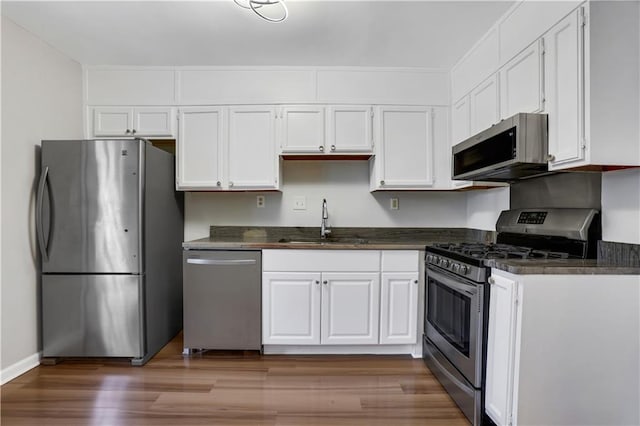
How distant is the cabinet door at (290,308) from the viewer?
2443mm

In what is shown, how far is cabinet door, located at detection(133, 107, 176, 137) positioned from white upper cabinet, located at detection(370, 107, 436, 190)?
5.68 feet

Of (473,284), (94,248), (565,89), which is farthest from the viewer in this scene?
(94,248)

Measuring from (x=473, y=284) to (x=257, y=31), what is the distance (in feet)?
6.76

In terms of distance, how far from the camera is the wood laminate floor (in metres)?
1.75

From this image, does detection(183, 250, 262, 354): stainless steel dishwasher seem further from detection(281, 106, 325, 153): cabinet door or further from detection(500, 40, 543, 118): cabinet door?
detection(500, 40, 543, 118): cabinet door

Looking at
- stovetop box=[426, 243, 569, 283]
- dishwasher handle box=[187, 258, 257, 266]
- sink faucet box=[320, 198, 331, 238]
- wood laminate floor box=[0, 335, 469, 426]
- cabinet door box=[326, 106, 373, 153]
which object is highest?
cabinet door box=[326, 106, 373, 153]

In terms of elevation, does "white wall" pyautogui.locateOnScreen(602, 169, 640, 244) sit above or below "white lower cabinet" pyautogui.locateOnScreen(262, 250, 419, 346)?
above

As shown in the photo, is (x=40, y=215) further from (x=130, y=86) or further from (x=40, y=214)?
(x=130, y=86)

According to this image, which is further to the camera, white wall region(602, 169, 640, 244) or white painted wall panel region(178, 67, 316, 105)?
white painted wall panel region(178, 67, 316, 105)

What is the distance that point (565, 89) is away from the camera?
1517 mm

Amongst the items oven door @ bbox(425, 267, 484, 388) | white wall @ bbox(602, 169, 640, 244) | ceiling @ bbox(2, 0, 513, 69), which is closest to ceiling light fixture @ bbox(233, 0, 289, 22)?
ceiling @ bbox(2, 0, 513, 69)

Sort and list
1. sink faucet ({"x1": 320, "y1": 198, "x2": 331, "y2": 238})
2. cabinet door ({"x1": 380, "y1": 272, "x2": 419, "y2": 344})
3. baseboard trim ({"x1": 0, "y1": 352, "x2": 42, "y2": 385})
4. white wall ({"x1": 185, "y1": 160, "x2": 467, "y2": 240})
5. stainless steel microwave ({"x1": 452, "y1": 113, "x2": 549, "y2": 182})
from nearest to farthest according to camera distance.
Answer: stainless steel microwave ({"x1": 452, "y1": 113, "x2": 549, "y2": 182}), baseboard trim ({"x1": 0, "y1": 352, "x2": 42, "y2": 385}), cabinet door ({"x1": 380, "y1": 272, "x2": 419, "y2": 344}), sink faucet ({"x1": 320, "y1": 198, "x2": 331, "y2": 238}), white wall ({"x1": 185, "y1": 160, "x2": 467, "y2": 240})

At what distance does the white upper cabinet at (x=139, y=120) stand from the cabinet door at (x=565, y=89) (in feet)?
8.54

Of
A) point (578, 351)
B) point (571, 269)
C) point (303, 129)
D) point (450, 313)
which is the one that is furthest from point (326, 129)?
point (578, 351)
